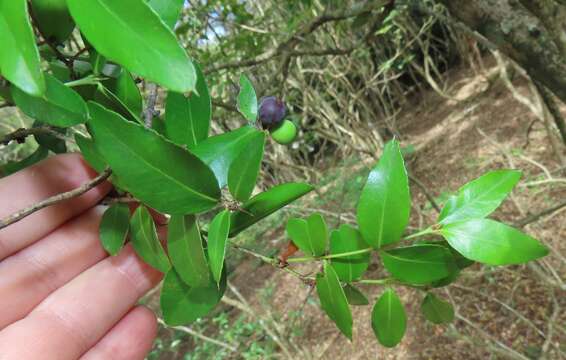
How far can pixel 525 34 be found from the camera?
695 mm

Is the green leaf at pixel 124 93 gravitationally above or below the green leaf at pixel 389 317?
above

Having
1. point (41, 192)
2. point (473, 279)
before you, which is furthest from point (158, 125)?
point (473, 279)

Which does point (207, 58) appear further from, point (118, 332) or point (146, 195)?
point (146, 195)

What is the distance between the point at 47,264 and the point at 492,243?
0.58 m

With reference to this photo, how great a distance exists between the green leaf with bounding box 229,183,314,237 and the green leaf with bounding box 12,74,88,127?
0.15 metres

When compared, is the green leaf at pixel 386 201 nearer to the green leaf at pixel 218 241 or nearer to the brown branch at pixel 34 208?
the green leaf at pixel 218 241

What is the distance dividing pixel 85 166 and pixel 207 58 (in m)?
0.91

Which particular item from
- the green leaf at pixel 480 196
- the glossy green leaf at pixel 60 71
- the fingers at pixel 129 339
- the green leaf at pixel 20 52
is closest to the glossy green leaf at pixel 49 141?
the glossy green leaf at pixel 60 71

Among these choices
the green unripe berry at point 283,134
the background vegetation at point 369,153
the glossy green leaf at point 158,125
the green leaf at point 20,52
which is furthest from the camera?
the background vegetation at point 369,153

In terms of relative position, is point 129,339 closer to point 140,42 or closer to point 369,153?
point 140,42

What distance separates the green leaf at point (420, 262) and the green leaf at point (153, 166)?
6.9 inches

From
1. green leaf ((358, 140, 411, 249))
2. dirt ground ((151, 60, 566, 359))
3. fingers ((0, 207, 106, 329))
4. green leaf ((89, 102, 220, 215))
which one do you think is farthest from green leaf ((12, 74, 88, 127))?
dirt ground ((151, 60, 566, 359))

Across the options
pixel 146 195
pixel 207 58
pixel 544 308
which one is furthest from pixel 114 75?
pixel 544 308

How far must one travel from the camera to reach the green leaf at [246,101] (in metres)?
0.43
